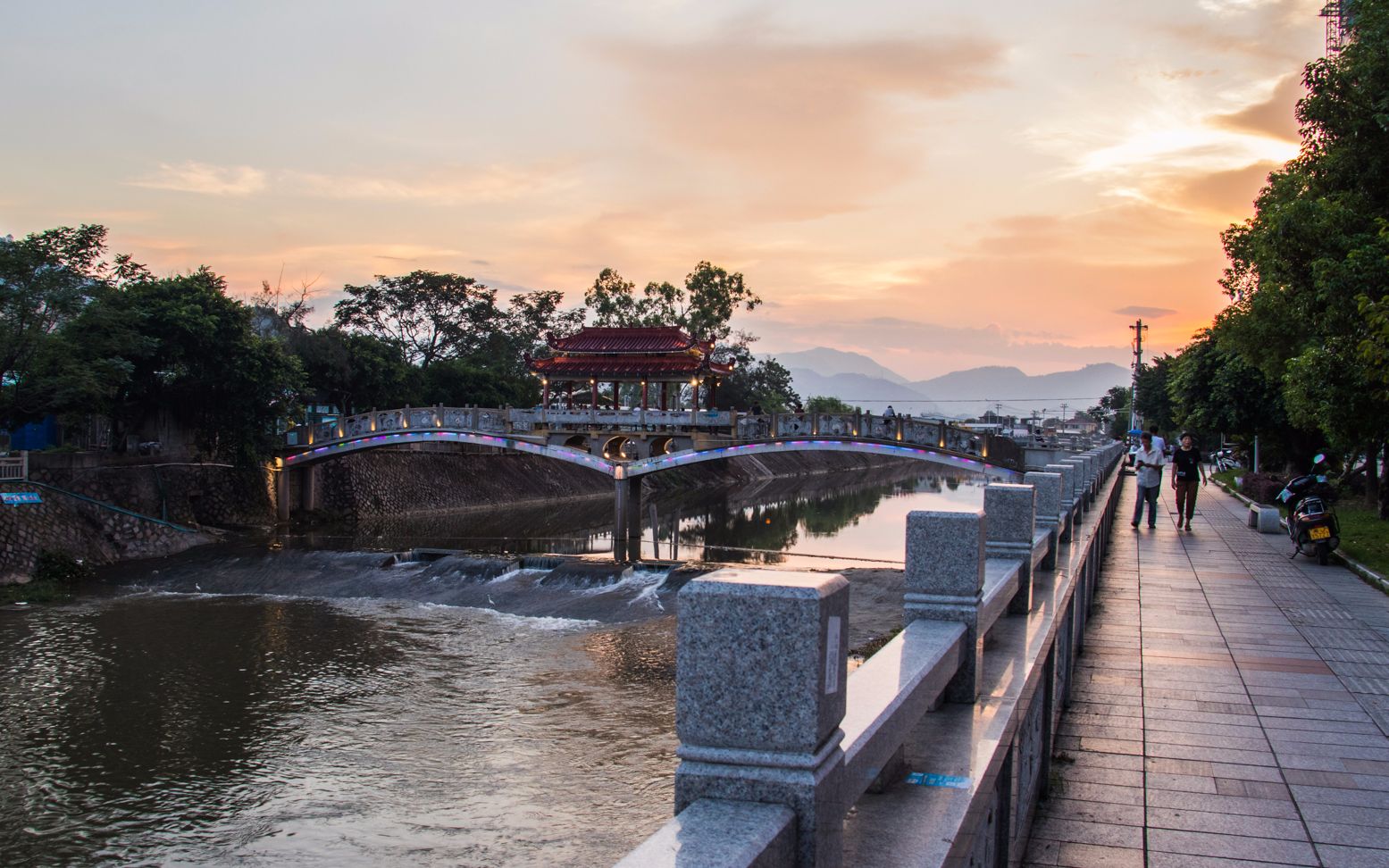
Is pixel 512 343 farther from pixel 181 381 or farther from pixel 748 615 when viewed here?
pixel 748 615

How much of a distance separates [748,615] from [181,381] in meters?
27.6

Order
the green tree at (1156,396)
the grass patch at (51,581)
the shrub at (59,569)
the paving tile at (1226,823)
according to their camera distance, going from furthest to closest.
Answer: the green tree at (1156,396) → the shrub at (59,569) → the grass patch at (51,581) → the paving tile at (1226,823)

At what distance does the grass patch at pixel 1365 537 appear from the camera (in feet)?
38.0

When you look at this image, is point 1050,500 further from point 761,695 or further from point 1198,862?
point 761,695

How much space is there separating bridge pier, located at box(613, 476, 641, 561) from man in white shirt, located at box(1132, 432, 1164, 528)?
13.3 meters

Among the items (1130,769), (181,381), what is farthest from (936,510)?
(181,381)

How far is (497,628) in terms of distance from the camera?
56.3 feet

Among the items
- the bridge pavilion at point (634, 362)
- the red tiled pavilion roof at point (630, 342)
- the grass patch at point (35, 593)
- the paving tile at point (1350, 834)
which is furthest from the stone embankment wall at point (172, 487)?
the paving tile at point (1350, 834)

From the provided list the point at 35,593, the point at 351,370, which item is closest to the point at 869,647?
the point at 35,593

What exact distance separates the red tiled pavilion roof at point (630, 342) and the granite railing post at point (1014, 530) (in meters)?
26.8

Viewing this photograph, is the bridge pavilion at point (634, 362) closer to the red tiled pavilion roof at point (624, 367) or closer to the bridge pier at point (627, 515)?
the red tiled pavilion roof at point (624, 367)

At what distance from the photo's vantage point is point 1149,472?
565 inches

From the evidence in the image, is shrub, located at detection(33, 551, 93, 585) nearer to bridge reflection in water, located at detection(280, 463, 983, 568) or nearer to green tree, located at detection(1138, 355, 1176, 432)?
bridge reflection in water, located at detection(280, 463, 983, 568)

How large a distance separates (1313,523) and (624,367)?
22.8 m
